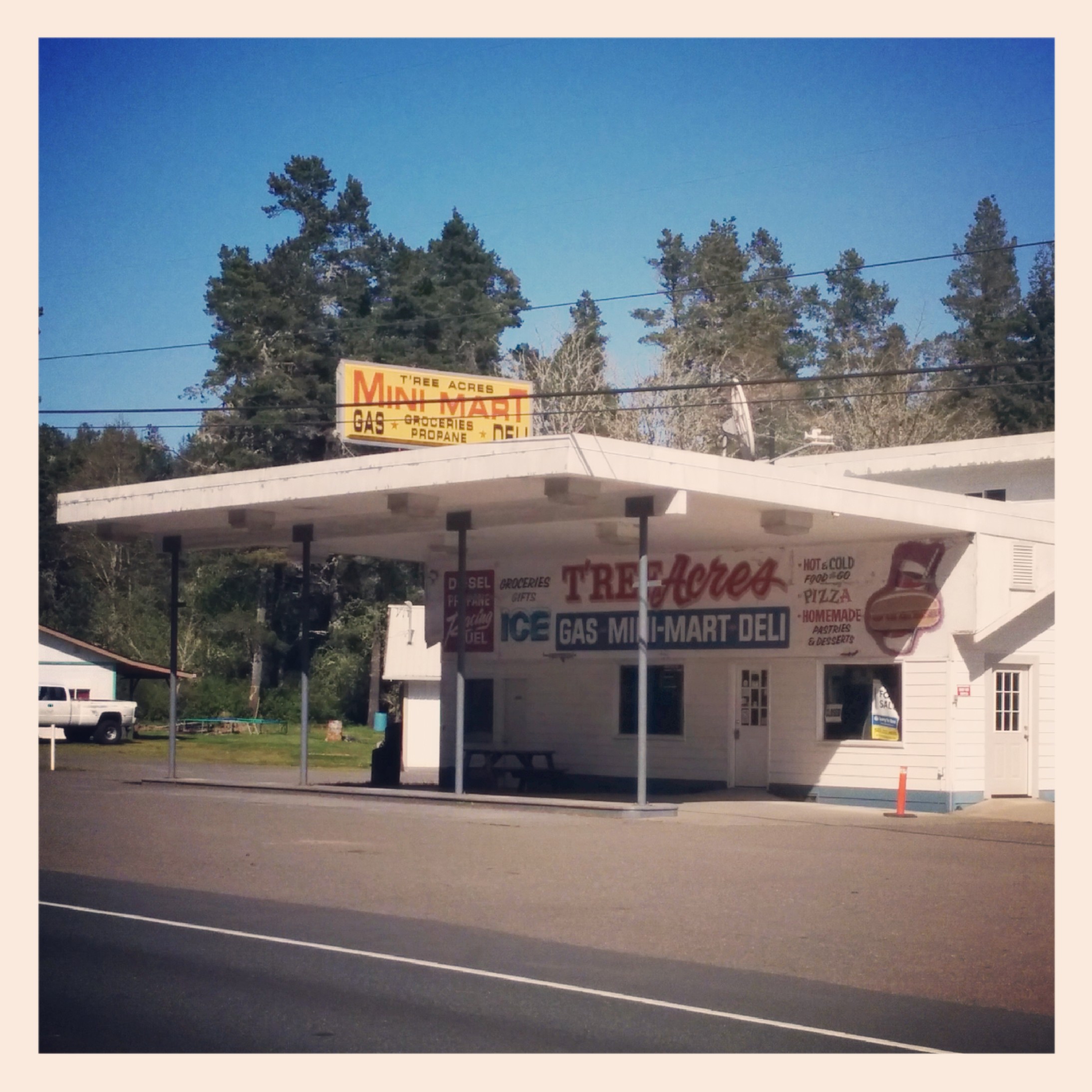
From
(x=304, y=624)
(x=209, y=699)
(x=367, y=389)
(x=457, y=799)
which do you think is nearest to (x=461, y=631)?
(x=457, y=799)

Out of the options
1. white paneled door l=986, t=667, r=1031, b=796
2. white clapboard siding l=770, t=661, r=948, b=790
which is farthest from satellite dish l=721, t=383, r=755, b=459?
white paneled door l=986, t=667, r=1031, b=796

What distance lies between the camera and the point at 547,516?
22219 millimetres

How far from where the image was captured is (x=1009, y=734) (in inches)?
920

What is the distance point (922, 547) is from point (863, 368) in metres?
39.4

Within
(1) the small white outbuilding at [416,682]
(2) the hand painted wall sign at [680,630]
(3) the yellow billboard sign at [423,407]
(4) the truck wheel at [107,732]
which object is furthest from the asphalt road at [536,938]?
(4) the truck wheel at [107,732]

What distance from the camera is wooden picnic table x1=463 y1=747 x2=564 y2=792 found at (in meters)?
Result: 26.5

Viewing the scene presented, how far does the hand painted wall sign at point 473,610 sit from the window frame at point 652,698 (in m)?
2.92

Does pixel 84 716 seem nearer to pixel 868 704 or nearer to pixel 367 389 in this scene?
pixel 367 389

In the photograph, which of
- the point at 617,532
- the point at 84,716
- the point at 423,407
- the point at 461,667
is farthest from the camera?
the point at 84,716

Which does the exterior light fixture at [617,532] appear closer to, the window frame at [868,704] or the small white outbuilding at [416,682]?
the window frame at [868,704]

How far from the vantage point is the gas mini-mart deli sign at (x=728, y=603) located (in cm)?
2277

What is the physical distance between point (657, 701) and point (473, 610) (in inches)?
161

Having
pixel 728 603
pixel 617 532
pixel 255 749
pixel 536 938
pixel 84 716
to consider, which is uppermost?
pixel 617 532
